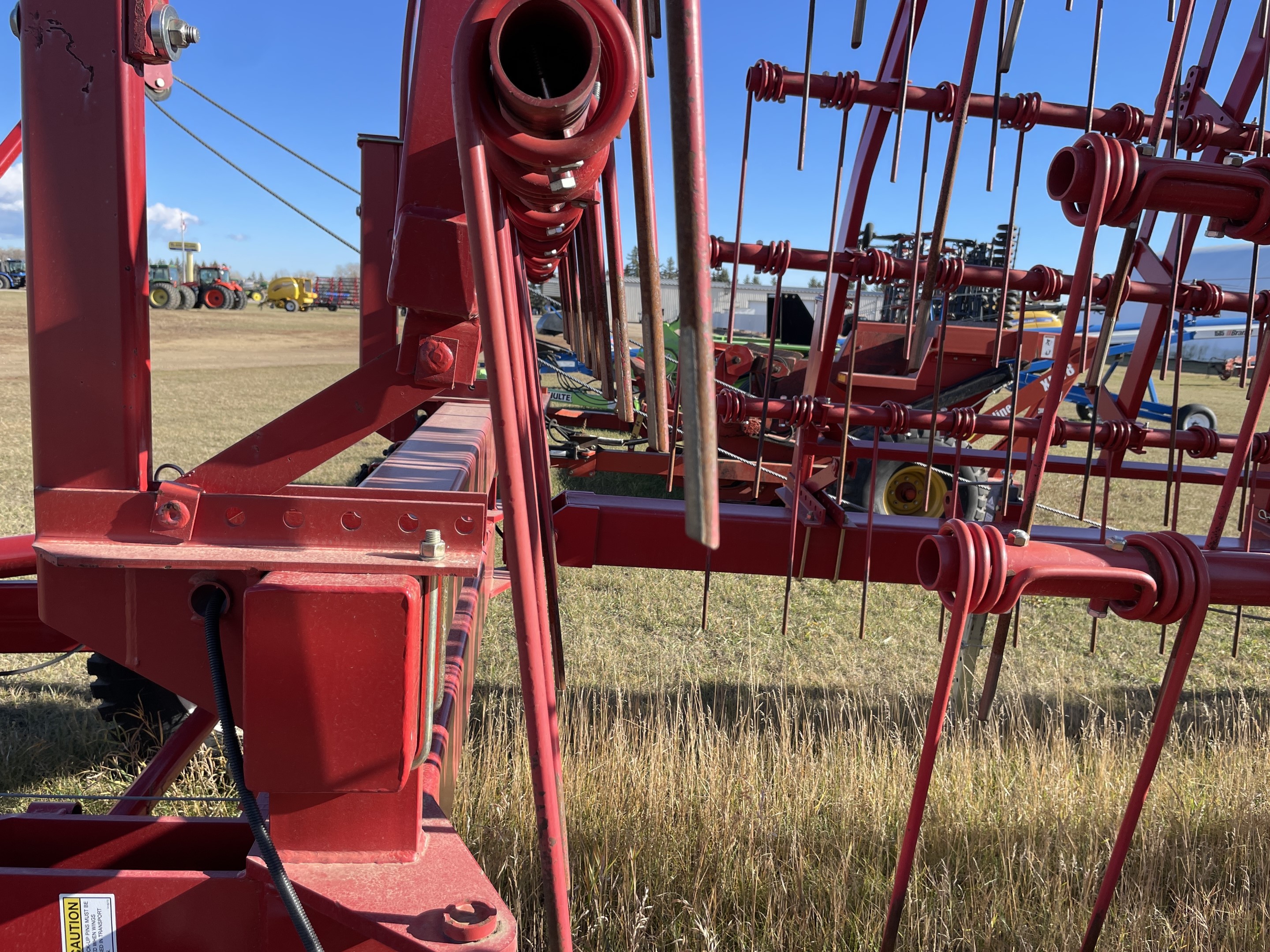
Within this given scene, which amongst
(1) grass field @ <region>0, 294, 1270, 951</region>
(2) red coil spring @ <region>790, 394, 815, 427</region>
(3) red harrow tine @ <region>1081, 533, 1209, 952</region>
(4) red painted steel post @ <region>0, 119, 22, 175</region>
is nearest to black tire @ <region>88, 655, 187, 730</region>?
(1) grass field @ <region>0, 294, 1270, 951</region>

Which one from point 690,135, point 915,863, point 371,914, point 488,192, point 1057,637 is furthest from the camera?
point 1057,637

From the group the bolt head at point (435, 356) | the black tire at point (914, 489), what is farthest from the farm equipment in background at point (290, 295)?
the bolt head at point (435, 356)

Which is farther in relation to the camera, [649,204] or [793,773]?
[793,773]

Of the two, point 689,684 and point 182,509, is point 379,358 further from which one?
point 689,684

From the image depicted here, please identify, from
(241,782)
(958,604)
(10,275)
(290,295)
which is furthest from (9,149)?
(290,295)

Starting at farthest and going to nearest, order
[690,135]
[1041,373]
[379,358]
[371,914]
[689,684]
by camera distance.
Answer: [1041,373] → [689,684] → [379,358] → [371,914] → [690,135]

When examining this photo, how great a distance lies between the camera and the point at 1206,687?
4.21 m

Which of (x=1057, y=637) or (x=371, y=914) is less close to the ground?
(x=371, y=914)

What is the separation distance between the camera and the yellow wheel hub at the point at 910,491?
20.7 feet

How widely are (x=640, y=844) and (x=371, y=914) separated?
3.93ft

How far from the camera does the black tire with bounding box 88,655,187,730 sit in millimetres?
3023

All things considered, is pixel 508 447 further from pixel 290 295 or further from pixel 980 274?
pixel 290 295

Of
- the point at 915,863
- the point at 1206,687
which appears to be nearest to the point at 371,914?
the point at 915,863

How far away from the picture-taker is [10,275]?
119 feet
